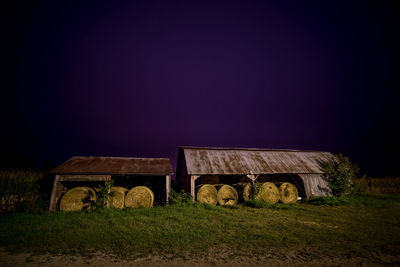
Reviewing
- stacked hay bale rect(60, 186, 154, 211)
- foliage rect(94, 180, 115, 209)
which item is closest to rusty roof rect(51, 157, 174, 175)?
foliage rect(94, 180, 115, 209)

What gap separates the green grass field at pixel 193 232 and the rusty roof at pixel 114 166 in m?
2.53

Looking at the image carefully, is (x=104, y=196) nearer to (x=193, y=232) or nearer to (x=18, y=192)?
(x=18, y=192)

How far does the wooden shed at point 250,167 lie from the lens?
608 inches

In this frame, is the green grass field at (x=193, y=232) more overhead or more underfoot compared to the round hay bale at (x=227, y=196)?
more underfoot

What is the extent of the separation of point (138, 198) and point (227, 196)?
21.2ft

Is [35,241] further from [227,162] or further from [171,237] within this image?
[227,162]

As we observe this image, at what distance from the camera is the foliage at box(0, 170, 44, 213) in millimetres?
11023

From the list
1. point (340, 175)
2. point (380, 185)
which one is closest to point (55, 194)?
point (340, 175)

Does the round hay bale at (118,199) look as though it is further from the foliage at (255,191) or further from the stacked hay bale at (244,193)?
the foliage at (255,191)

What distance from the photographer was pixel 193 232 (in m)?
7.59

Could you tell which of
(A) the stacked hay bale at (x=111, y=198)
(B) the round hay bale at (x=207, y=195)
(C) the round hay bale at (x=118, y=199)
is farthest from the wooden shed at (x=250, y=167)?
(C) the round hay bale at (x=118, y=199)

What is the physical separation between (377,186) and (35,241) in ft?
107

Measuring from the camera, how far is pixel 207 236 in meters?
7.16

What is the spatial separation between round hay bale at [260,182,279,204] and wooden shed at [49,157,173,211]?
7.46 m
